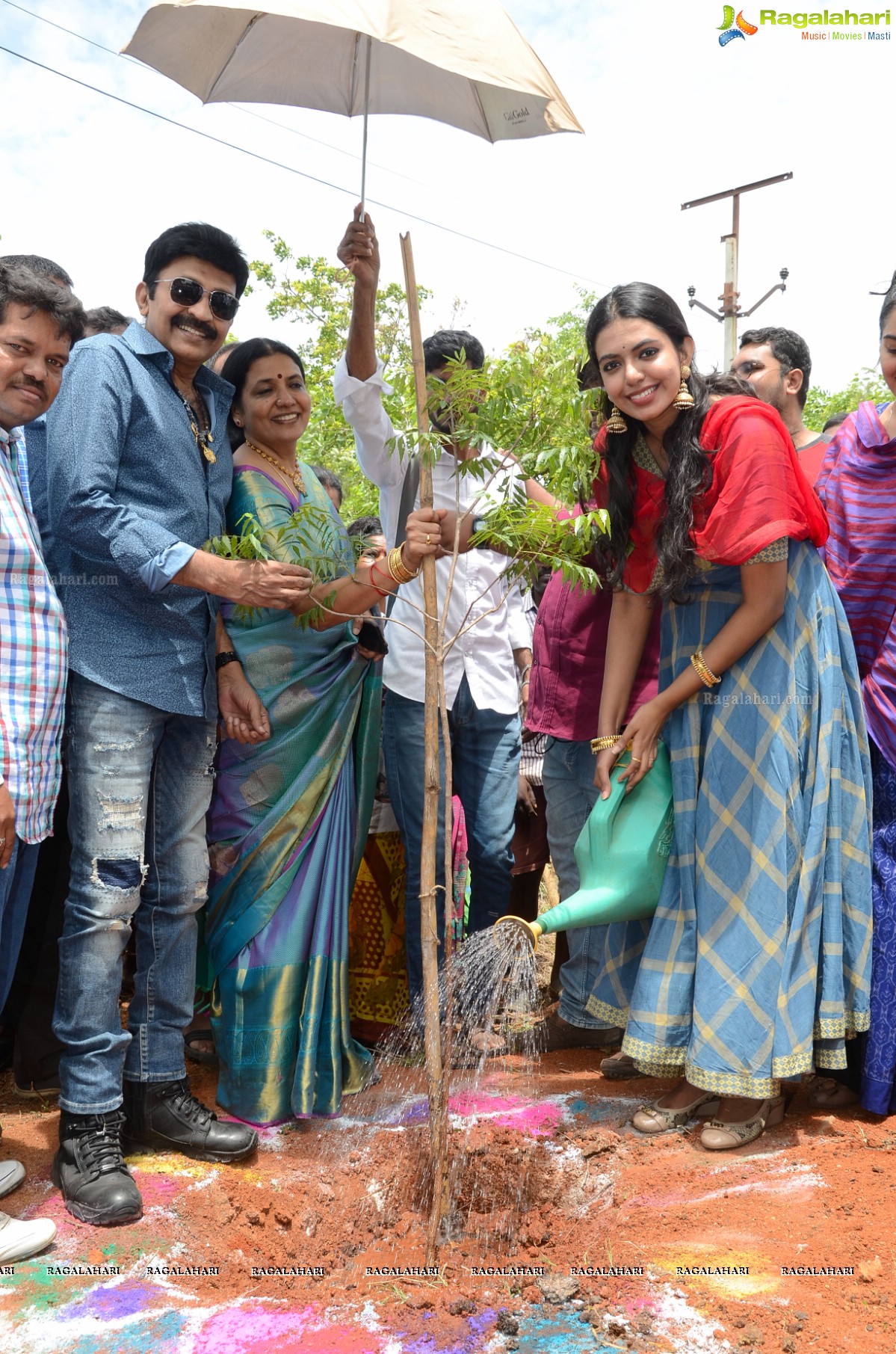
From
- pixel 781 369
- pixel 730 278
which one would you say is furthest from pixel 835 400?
pixel 781 369

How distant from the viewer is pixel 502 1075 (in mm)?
3479

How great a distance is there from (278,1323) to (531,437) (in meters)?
2.08

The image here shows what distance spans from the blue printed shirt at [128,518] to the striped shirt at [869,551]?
1.94 m

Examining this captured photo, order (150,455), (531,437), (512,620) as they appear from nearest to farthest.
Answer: (531,437), (150,455), (512,620)

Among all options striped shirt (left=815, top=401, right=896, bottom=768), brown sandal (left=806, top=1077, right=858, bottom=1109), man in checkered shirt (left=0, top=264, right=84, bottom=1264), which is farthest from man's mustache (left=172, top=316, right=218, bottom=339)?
brown sandal (left=806, top=1077, right=858, bottom=1109)

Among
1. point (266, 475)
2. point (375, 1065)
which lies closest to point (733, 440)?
point (266, 475)

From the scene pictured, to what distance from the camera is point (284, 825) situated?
325cm

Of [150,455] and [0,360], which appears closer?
[0,360]

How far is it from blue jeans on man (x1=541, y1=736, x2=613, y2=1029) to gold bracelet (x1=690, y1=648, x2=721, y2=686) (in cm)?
65

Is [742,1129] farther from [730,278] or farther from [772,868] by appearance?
[730,278]

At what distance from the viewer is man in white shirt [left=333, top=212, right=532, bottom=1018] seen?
11.3 ft

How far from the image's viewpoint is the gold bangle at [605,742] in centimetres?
316

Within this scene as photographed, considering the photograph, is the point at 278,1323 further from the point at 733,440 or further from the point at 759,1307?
the point at 733,440

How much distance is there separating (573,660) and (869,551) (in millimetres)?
989
